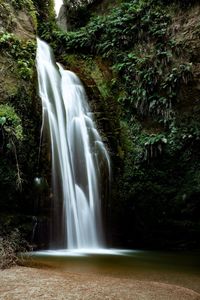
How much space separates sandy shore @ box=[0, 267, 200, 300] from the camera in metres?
4.02

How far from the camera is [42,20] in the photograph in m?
16.4

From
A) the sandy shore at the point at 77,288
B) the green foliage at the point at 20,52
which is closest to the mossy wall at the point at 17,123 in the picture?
the green foliage at the point at 20,52

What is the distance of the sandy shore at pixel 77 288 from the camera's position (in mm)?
4020

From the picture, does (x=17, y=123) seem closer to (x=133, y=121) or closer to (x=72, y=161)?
(x=72, y=161)

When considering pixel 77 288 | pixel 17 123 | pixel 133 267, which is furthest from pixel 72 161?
pixel 77 288

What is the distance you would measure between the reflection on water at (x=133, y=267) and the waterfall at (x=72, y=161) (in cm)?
→ 122

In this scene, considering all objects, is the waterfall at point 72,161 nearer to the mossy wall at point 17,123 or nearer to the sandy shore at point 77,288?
the mossy wall at point 17,123

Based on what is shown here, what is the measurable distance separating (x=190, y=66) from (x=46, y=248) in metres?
6.84

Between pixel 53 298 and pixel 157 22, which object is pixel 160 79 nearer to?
pixel 157 22

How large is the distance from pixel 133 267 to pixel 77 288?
2.42m

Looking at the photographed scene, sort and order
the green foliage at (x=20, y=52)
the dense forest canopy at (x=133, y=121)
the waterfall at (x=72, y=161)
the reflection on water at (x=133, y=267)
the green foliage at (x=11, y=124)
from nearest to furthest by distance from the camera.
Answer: the reflection on water at (x=133, y=267) < the green foliage at (x=11, y=124) < the dense forest canopy at (x=133, y=121) < the waterfall at (x=72, y=161) < the green foliage at (x=20, y=52)

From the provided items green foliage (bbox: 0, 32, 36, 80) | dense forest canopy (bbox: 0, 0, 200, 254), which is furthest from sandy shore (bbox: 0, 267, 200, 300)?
green foliage (bbox: 0, 32, 36, 80)

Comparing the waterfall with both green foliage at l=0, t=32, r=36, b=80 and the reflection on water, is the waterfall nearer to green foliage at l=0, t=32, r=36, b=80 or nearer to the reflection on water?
green foliage at l=0, t=32, r=36, b=80

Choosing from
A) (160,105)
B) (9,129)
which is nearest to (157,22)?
(160,105)
